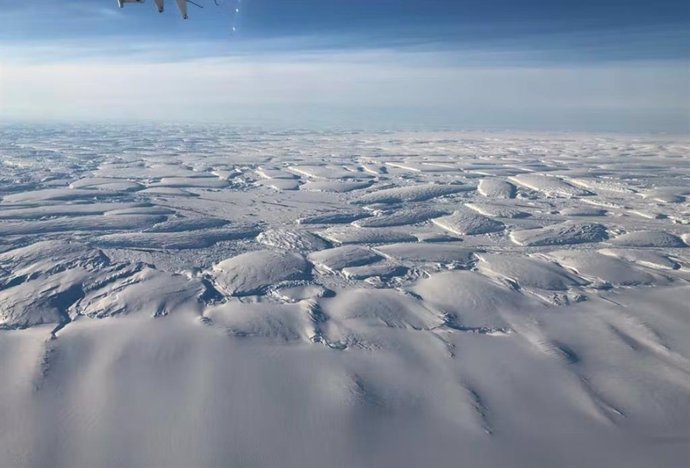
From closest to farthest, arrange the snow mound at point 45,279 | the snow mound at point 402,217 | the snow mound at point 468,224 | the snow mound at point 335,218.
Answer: the snow mound at point 45,279, the snow mound at point 468,224, the snow mound at point 402,217, the snow mound at point 335,218

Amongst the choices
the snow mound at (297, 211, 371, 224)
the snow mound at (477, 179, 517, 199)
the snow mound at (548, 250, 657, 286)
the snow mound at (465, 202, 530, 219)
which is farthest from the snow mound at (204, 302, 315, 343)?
the snow mound at (477, 179, 517, 199)

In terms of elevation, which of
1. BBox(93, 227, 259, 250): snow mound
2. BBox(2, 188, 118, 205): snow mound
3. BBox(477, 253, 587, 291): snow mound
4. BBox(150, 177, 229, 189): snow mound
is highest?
BBox(477, 253, 587, 291): snow mound

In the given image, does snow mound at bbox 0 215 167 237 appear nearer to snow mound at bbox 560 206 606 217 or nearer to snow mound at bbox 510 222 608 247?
snow mound at bbox 510 222 608 247

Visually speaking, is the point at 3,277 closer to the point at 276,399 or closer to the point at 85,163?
the point at 276,399

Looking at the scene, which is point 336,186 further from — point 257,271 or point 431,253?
point 257,271

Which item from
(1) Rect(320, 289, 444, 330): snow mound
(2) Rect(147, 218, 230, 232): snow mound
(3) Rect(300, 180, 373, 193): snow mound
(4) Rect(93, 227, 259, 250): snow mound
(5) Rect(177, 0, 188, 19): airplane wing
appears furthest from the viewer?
(3) Rect(300, 180, 373, 193): snow mound

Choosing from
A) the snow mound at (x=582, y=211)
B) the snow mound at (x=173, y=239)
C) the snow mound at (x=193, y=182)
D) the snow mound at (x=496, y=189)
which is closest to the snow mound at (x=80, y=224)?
the snow mound at (x=173, y=239)

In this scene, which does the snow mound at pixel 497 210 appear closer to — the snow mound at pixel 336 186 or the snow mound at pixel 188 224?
the snow mound at pixel 336 186
